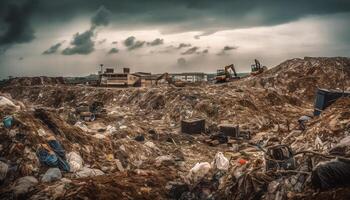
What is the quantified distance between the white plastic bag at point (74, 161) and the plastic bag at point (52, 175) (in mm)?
518

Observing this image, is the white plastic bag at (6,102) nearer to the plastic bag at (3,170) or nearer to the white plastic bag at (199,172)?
the plastic bag at (3,170)

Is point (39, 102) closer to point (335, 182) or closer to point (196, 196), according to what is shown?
point (196, 196)

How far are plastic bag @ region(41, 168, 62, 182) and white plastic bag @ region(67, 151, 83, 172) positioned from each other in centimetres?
52

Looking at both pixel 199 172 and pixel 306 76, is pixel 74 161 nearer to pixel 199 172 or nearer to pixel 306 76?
pixel 199 172

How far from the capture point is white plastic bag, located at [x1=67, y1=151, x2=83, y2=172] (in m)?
7.78

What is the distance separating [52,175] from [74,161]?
3.28 ft

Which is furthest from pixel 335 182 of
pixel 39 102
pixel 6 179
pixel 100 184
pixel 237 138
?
pixel 39 102

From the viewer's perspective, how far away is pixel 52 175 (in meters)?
7.01

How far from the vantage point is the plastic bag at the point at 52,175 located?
22.5 feet

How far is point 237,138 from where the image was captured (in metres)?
13.8

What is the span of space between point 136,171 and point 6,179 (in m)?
2.99

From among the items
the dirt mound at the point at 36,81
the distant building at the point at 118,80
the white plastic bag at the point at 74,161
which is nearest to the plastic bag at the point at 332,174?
the white plastic bag at the point at 74,161

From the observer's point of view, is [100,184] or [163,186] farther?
[163,186]

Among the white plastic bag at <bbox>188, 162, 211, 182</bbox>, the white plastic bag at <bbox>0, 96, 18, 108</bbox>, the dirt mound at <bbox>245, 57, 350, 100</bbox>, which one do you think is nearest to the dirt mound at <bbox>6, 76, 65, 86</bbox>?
the dirt mound at <bbox>245, 57, 350, 100</bbox>
